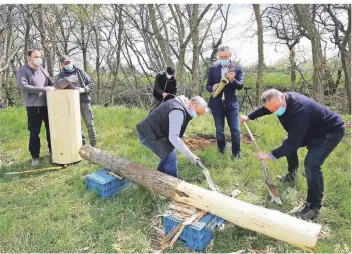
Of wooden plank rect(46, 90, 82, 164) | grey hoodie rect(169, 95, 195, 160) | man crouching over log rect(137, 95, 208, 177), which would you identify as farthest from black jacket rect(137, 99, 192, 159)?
wooden plank rect(46, 90, 82, 164)

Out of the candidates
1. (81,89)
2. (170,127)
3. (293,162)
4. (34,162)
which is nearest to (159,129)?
(170,127)

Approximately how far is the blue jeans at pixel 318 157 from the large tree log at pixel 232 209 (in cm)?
66

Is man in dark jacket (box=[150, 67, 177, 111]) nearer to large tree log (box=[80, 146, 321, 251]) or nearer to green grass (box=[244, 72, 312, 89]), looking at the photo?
large tree log (box=[80, 146, 321, 251])

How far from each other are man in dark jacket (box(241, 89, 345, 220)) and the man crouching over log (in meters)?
0.78

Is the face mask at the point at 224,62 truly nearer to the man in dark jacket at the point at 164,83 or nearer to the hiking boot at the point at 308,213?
the man in dark jacket at the point at 164,83

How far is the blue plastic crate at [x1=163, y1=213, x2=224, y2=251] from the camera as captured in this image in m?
3.01

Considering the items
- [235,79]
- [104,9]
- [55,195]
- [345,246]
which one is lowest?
[345,246]

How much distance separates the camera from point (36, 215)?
3.63m

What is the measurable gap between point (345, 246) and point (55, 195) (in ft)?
11.2

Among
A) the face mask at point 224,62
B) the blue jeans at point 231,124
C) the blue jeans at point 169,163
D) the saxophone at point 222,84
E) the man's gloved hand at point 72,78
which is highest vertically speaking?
the face mask at point 224,62

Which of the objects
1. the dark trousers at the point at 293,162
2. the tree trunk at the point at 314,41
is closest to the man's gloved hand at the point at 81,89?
the dark trousers at the point at 293,162

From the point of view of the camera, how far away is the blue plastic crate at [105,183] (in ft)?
13.0

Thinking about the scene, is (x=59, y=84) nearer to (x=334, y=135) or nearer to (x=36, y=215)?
(x=36, y=215)

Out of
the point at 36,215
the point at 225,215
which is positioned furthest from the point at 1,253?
the point at 225,215
